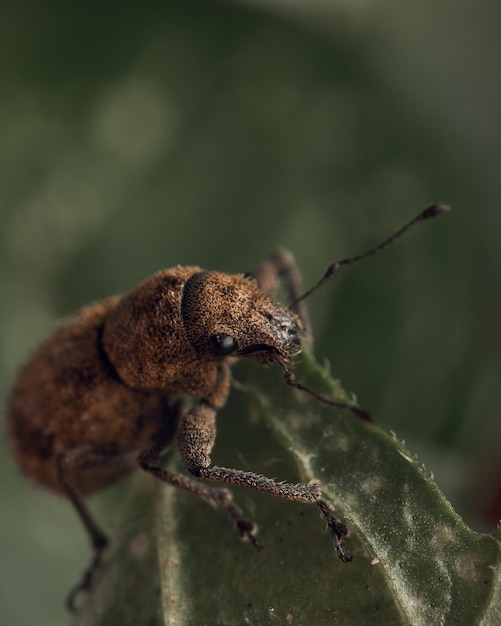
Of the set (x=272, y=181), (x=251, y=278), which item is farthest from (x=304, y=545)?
(x=272, y=181)

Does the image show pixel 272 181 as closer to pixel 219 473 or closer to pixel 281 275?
pixel 281 275

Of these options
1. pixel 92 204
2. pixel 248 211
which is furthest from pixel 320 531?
pixel 92 204

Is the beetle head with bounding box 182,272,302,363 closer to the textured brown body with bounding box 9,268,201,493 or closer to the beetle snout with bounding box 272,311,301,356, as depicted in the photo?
the beetle snout with bounding box 272,311,301,356

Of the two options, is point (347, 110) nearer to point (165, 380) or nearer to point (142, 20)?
point (142, 20)

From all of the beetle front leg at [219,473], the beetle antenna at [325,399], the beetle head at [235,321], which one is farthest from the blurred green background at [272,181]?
the beetle antenna at [325,399]

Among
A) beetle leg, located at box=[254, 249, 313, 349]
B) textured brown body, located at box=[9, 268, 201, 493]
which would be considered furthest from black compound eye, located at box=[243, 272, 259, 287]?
textured brown body, located at box=[9, 268, 201, 493]
